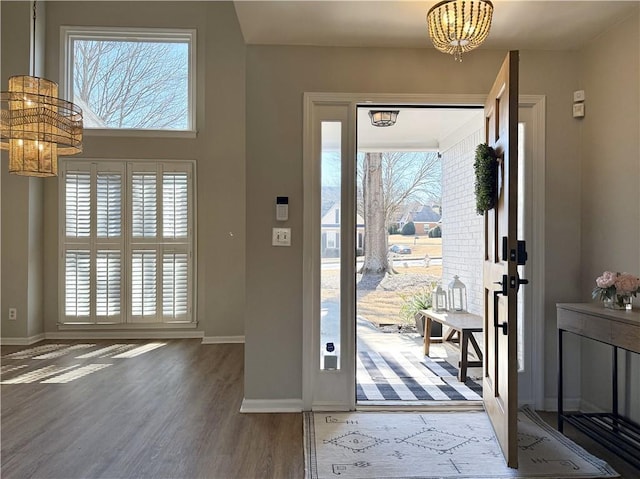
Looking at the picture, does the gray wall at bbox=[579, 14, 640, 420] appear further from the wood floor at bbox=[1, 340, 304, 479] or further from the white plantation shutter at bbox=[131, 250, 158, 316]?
the white plantation shutter at bbox=[131, 250, 158, 316]

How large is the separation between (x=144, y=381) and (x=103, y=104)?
3810 millimetres

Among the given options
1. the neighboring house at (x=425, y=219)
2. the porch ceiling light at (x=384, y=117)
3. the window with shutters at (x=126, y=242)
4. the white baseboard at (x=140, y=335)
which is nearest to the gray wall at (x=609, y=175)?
the porch ceiling light at (x=384, y=117)

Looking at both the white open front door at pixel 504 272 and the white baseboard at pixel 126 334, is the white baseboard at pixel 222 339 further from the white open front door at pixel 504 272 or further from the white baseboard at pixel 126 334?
the white open front door at pixel 504 272

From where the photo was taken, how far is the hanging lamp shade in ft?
10.2

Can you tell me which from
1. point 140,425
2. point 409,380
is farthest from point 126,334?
point 409,380

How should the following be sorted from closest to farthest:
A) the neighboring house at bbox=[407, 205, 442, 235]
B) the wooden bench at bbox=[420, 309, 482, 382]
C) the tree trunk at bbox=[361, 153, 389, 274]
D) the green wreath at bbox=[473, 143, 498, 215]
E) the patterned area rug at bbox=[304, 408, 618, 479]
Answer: the patterned area rug at bbox=[304, 408, 618, 479], the green wreath at bbox=[473, 143, 498, 215], the wooden bench at bbox=[420, 309, 482, 382], the neighboring house at bbox=[407, 205, 442, 235], the tree trunk at bbox=[361, 153, 389, 274]

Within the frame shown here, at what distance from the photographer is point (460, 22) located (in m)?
2.18

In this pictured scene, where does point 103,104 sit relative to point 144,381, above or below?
above

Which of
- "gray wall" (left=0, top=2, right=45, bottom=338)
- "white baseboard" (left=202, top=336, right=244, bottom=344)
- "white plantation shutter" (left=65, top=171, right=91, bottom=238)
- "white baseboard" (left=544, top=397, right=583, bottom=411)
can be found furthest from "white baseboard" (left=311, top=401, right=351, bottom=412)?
"gray wall" (left=0, top=2, right=45, bottom=338)

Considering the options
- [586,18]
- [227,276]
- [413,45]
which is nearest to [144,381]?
[227,276]

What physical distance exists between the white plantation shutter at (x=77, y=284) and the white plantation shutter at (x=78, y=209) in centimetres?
26

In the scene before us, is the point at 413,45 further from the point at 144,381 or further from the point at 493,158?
the point at 144,381

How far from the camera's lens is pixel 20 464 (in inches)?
88.7

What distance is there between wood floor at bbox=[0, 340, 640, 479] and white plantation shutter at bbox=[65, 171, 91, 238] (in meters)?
→ 1.68
